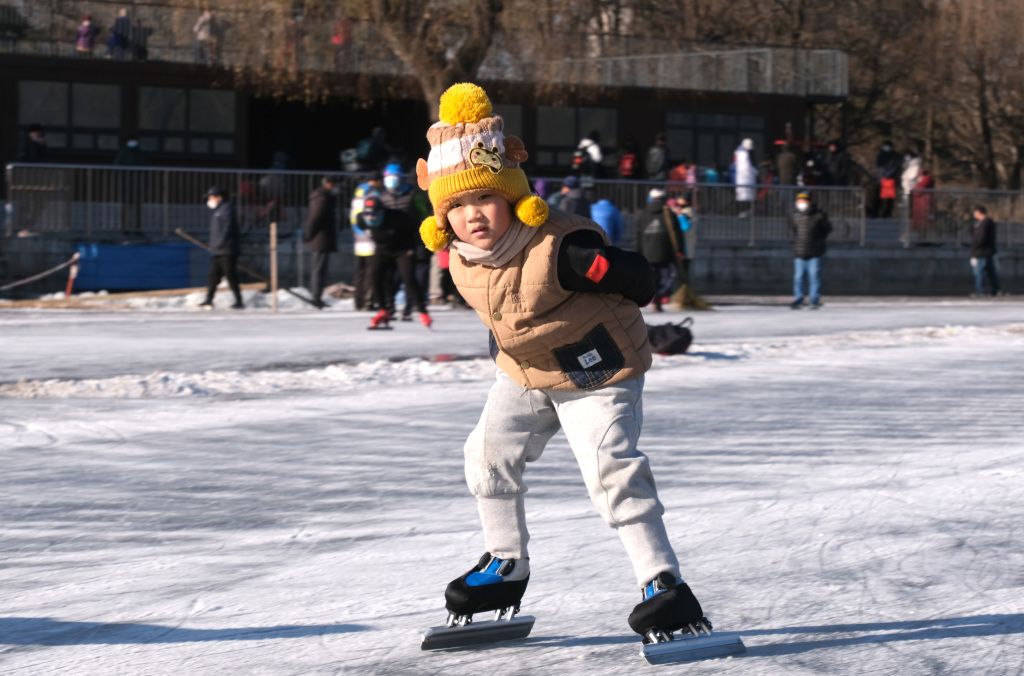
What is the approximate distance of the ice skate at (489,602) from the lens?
3830 mm

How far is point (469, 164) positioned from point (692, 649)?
4.01 ft

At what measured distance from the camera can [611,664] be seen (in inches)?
144

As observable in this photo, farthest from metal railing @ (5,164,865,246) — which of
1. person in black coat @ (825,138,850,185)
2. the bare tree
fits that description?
person in black coat @ (825,138,850,185)

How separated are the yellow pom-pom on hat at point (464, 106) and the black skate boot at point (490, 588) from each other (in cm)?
106

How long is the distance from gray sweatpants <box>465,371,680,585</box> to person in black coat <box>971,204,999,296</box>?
23.3 metres

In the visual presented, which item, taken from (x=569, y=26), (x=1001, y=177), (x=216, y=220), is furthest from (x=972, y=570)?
(x=1001, y=177)

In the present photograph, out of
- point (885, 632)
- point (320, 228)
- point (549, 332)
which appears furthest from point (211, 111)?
point (885, 632)

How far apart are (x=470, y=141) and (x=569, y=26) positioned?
17.2 metres

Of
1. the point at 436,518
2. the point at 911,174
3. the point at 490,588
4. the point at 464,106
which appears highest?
the point at 911,174

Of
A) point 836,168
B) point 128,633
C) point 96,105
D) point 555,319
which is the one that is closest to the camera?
point 555,319

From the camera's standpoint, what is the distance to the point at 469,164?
372 cm

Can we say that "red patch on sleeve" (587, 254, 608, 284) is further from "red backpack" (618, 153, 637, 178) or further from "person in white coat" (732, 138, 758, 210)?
"person in white coat" (732, 138, 758, 210)

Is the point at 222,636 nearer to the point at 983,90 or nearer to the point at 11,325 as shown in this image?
the point at 11,325

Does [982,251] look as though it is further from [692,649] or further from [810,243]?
[692,649]
